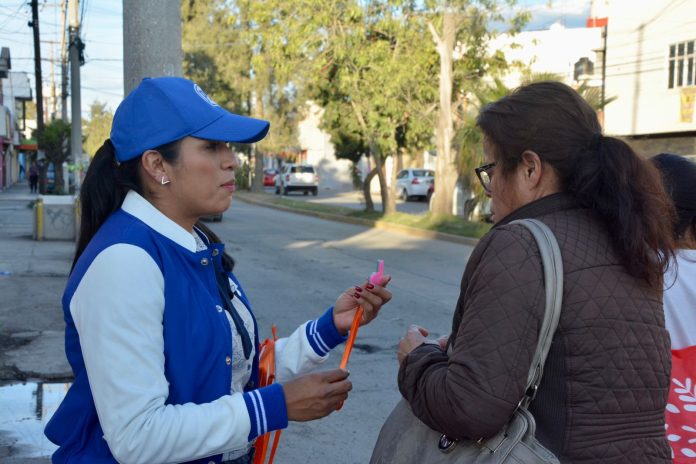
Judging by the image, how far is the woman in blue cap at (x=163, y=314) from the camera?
5.69ft

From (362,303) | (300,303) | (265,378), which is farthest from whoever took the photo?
(300,303)

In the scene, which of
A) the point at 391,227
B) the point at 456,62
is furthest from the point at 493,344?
the point at 456,62

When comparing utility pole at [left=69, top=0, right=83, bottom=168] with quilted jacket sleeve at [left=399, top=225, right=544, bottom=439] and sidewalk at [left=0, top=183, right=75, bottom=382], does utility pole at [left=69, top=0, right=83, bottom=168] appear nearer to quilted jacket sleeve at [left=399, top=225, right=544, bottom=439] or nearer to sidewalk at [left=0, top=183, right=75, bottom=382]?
sidewalk at [left=0, top=183, right=75, bottom=382]

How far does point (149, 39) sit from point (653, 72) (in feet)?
75.2

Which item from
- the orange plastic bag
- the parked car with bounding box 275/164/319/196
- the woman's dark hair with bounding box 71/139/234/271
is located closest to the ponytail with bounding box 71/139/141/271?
the woman's dark hair with bounding box 71/139/234/271

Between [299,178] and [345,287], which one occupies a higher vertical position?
[299,178]

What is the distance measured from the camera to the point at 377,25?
22.1m

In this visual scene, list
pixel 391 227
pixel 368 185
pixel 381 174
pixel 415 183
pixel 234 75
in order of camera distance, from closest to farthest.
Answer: pixel 391 227, pixel 381 174, pixel 368 185, pixel 415 183, pixel 234 75

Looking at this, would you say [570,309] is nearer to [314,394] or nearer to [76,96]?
[314,394]

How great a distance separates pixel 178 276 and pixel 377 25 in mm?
21160

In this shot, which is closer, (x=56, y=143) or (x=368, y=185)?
(x=368, y=185)

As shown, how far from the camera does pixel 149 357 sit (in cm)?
175

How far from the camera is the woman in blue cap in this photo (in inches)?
68.2

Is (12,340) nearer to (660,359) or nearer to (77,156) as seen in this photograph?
(660,359)
